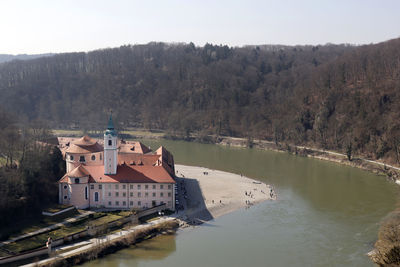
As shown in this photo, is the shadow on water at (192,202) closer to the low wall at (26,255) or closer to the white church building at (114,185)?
the white church building at (114,185)

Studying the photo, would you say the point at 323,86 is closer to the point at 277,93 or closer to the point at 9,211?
the point at 277,93

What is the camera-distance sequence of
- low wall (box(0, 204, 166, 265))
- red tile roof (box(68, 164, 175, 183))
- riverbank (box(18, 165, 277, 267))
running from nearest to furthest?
low wall (box(0, 204, 166, 265)), riverbank (box(18, 165, 277, 267)), red tile roof (box(68, 164, 175, 183))

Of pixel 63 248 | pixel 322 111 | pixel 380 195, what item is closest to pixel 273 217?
pixel 380 195

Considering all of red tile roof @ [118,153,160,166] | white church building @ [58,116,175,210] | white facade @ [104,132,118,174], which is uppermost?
white facade @ [104,132,118,174]

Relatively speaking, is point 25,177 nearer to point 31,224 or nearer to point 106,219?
point 31,224

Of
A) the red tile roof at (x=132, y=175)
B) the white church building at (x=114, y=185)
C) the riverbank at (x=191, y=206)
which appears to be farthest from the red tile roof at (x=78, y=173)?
the riverbank at (x=191, y=206)

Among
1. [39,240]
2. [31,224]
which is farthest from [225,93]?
[39,240]

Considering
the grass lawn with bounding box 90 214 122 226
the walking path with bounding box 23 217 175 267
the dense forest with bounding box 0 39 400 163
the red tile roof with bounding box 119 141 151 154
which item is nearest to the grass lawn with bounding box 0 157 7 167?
the red tile roof with bounding box 119 141 151 154

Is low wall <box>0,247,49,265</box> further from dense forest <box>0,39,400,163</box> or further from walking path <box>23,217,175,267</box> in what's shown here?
dense forest <box>0,39,400,163</box>
